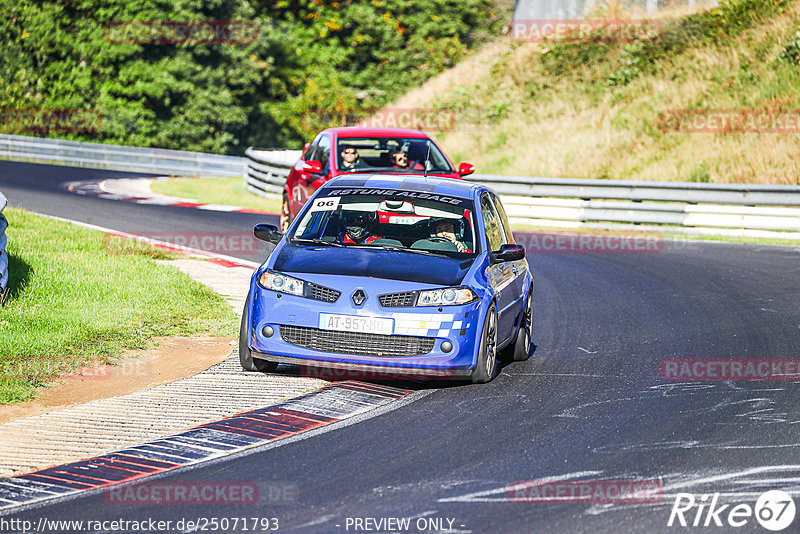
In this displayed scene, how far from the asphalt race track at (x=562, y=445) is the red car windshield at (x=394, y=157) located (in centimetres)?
455

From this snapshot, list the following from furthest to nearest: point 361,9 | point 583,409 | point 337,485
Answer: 1. point 361,9
2. point 583,409
3. point 337,485

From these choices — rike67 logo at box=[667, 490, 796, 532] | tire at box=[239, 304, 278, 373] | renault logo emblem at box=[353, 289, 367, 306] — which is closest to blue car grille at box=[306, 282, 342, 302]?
renault logo emblem at box=[353, 289, 367, 306]

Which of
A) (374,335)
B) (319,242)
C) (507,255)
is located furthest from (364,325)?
(507,255)

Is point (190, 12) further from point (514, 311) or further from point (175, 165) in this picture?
point (514, 311)

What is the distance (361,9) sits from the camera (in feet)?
199

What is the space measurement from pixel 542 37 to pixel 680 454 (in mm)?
38368

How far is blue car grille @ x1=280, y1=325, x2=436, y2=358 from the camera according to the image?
8.50 m

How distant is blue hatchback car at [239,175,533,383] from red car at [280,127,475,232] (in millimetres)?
6763

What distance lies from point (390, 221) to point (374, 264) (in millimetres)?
1022

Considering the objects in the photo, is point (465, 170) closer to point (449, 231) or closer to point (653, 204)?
point (653, 204)

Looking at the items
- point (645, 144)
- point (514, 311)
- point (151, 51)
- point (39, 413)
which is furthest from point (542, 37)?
point (39, 413)

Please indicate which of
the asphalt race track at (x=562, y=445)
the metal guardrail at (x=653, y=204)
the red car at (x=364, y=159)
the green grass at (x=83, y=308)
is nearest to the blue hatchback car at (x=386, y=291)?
the asphalt race track at (x=562, y=445)

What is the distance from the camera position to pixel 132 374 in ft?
30.1

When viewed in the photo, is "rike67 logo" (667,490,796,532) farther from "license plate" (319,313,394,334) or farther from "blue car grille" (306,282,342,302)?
"blue car grille" (306,282,342,302)
